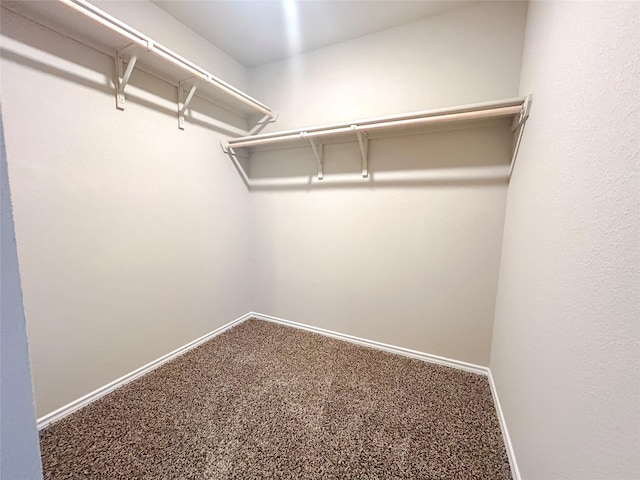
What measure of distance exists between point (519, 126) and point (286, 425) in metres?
2.14

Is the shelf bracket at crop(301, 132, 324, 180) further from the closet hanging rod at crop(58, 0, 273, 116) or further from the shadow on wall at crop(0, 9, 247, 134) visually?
the shadow on wall at crop(0, 9, 247, 134)

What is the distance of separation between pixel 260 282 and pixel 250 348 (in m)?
0.71

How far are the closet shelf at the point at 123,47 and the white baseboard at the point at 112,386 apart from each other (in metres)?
1.76

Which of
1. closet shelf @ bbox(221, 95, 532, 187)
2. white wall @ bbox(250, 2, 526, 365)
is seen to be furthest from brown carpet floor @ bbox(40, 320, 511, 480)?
closet shelf @ bbox(221, 95, 532, 187)

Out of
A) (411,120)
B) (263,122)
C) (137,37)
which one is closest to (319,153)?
(263,122)

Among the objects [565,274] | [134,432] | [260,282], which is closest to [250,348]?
[260,282]

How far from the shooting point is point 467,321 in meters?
1.82

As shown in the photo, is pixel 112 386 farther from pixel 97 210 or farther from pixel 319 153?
pixel 319 153

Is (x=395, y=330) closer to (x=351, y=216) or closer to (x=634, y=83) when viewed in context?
(x=351, y=216)

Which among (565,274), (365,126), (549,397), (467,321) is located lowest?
(467,321)

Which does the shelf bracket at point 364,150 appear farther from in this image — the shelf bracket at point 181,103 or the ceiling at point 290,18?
the shelf bracket at point 181,103

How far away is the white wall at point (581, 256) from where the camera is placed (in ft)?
1.74

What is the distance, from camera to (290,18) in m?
1.78

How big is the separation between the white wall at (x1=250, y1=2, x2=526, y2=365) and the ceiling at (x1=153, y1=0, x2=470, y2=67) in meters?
0.09
